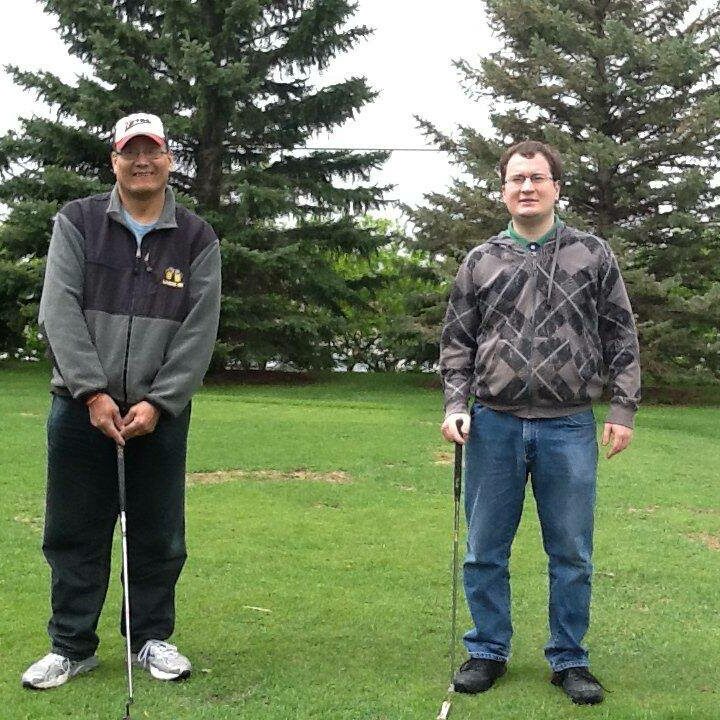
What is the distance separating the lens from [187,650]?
367 cm

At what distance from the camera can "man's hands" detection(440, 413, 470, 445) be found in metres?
3.31

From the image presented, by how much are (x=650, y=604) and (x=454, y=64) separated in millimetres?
16221

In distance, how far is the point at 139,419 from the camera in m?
3.17

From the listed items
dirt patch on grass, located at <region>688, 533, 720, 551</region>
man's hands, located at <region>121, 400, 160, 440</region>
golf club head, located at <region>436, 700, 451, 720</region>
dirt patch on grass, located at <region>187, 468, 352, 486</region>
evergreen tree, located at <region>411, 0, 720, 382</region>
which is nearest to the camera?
golf club head, located at <region>436, 700, 451, 720</region>

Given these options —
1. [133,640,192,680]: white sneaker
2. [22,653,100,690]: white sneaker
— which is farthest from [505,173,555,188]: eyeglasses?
[22,653,100,690]: white sneaker

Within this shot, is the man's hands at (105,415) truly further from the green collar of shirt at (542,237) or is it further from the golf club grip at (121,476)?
the green collar of shirt at (542,237)

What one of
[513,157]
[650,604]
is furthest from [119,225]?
[650,604]

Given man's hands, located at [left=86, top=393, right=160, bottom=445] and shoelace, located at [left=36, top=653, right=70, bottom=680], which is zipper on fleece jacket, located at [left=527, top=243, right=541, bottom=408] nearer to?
man's hands, located at [left=86, top=393, right=160, bottom=445]

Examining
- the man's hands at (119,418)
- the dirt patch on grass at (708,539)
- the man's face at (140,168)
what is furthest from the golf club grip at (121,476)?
the dirt patch on grass at (708,539)

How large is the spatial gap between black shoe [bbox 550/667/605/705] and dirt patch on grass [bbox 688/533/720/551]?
276cm

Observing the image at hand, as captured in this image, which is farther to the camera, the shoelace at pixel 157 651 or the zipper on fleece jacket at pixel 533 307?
the shoelace at pixel 157 651

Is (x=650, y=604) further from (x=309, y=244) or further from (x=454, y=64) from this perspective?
(x=454, y=64)

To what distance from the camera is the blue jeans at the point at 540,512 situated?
3287 millimetres

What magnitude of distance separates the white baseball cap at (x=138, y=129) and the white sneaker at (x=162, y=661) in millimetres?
1759
